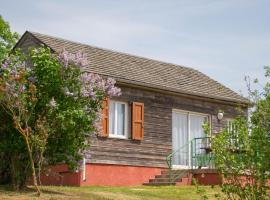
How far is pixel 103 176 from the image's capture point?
20641 mm

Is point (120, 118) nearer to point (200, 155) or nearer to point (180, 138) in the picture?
point (180, 138)

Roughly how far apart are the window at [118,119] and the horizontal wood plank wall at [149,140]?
22 cm

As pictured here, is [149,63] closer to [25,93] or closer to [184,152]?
[184,152]

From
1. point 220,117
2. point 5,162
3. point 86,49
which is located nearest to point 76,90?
point 5,162

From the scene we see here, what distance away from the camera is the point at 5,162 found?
48.3 feet

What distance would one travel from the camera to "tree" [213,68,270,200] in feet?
27.8

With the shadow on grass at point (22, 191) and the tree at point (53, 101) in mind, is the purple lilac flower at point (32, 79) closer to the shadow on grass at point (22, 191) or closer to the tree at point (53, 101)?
the tree at point (53, 101)

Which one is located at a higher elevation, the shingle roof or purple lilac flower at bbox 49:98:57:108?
the shingle roof

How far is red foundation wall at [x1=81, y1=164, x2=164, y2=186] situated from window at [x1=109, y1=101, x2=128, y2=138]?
1175 mm

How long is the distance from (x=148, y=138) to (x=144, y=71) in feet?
9.77

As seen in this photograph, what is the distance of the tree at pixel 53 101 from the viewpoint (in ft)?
44.7

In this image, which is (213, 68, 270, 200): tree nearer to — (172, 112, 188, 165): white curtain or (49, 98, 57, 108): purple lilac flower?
(49, 98, 57, 108): purple lilac flower

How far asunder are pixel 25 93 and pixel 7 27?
16.2 m

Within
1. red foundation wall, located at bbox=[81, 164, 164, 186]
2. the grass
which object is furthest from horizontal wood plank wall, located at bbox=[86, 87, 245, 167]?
the grass
